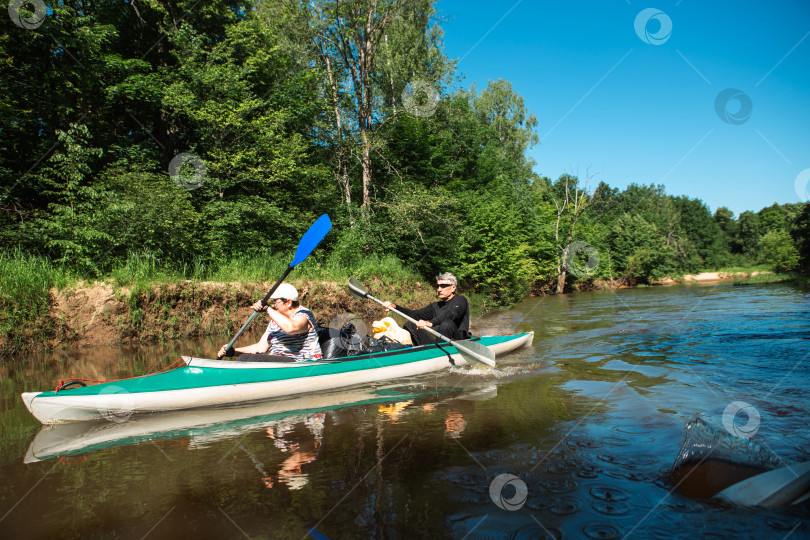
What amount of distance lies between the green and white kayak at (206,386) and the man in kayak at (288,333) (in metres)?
0.24

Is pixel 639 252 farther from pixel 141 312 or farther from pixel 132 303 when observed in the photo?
pixel 132 303

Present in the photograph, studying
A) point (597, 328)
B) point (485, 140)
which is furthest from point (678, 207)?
point (597, 328)

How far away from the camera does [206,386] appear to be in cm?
501

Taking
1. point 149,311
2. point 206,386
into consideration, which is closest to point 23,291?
point 149,311

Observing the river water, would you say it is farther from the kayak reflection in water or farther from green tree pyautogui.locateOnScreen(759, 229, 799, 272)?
green tree pyautogui.locateOnScreen(759, 229, 799, 272)

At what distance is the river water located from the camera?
8.63 feet

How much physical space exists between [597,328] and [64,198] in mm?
13340

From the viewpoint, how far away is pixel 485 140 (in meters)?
30.6

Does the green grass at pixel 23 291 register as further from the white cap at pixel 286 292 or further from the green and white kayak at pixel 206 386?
the white cap at pixel 286 292

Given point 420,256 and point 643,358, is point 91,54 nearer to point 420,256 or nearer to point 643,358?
point 420,256

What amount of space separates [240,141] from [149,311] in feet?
24.3

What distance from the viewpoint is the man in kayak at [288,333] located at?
5.26 meters

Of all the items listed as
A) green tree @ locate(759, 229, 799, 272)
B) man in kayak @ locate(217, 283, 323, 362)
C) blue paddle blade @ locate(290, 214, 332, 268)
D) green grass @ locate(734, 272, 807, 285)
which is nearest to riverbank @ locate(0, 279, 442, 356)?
blue paddle blade @ locate(290, 214, 332, 268)

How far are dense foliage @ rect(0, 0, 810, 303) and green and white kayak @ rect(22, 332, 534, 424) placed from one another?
6.59 m
